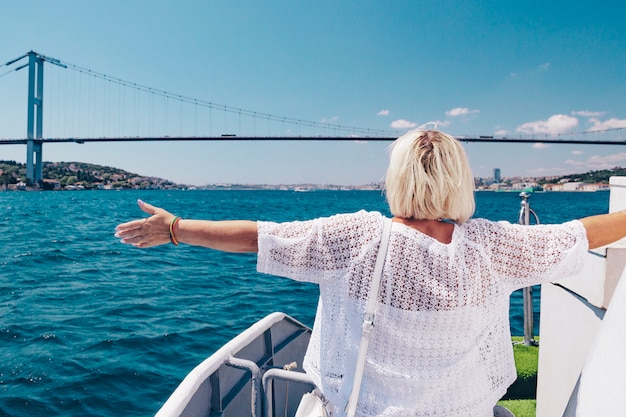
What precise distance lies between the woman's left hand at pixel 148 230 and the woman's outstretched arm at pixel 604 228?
2.74 ft

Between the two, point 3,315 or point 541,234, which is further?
point 3,315

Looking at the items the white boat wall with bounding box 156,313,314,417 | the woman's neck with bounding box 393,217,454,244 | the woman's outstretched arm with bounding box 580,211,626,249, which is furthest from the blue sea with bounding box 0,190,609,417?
the woman's outstretched arm with bounding box 580,211,626,249

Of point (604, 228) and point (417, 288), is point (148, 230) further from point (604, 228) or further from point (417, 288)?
point (604, 228)

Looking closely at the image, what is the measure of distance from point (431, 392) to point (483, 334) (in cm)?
15

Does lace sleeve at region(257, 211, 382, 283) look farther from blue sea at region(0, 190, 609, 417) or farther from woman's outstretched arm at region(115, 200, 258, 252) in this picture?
blue sea at region(0, 190, 609, 417)

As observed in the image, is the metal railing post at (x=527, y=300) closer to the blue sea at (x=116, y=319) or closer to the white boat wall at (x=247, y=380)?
the white boat wall at (x=247, y=380)

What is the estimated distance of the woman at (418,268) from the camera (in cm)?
85

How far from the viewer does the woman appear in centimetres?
85

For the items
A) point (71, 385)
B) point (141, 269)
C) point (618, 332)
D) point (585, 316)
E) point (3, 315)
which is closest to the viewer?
point (618, 332)

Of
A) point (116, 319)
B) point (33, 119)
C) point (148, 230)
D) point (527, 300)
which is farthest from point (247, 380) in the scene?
point (33, 119)

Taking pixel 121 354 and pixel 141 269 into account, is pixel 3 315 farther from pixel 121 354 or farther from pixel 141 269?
pixel 141 269

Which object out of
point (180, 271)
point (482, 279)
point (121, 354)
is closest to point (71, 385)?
point (121, 354)

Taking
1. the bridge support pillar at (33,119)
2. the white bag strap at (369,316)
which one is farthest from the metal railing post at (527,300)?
the bridge support pillar at (33,119)

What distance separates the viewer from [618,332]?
834 millimetres
